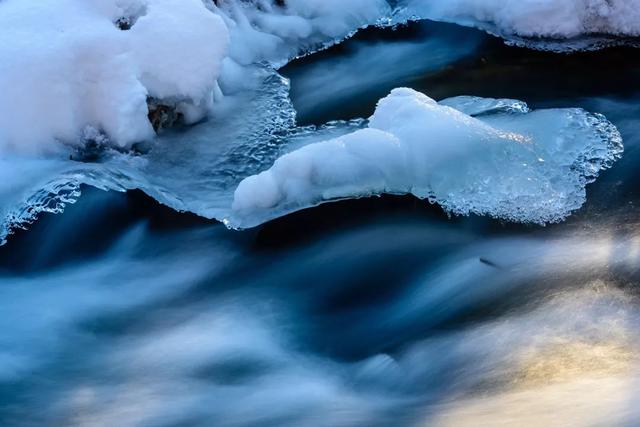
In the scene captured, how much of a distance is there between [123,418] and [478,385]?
4.25 feet

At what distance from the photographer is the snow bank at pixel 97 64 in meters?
4.85

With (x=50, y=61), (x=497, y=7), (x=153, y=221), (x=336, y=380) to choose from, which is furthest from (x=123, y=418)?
(x=497, y=7)

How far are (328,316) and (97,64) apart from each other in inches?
78.0

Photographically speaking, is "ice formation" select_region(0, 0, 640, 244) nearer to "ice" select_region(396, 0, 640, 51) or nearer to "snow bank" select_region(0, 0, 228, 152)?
"snow bank" select_region(0, 0, 228, 152)

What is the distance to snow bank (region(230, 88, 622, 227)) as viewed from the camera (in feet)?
14.7

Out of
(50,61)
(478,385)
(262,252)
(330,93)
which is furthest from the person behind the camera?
(330,93)

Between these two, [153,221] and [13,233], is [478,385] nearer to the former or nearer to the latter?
[153,221]

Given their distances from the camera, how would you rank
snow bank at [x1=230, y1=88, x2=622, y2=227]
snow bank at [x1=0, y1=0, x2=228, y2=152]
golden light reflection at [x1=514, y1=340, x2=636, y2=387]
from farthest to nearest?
snow bank at [x1=0, y1=0, x2=228, y2=152]
snow bank at [x1=230, y1=88, x2=622, y2=227]
golden light reflection at [x1=514, y1=340, x2=636, y2=387]

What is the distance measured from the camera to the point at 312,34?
6430mm

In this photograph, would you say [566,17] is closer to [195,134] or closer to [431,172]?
[431,172]

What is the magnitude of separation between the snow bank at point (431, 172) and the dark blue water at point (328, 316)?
0.27 feet

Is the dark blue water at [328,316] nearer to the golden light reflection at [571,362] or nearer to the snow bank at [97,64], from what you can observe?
the golden light reflection at [571,362]

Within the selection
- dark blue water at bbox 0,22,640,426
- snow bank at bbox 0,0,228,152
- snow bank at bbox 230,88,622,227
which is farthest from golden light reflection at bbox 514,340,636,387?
snow bank at bbox 0,0,228,152

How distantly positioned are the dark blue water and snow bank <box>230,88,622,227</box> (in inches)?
3.3
